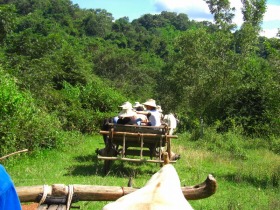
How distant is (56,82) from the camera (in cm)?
2038

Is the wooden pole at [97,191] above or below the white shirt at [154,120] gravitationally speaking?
above

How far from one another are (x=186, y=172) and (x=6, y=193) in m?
8.42

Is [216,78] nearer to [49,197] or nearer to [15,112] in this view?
[15,112]

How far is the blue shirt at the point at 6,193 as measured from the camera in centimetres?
229

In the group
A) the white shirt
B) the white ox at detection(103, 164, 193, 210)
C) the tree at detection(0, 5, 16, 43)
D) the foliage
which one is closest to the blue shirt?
the white ox at detection(103, 164, 193, 210)

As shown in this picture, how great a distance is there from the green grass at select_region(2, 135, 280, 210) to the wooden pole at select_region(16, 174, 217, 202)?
2863mm

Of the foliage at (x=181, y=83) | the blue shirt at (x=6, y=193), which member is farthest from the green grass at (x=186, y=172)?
the blue shirt at (x=6, y=193)

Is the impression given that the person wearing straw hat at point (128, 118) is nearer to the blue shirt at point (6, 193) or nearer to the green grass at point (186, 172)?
the green grass at point (186, 172)

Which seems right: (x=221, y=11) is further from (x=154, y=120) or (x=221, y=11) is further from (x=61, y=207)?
(x=61, y=207)

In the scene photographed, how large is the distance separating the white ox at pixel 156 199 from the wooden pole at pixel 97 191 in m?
1.71

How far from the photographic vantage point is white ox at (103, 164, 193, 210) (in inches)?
74.9

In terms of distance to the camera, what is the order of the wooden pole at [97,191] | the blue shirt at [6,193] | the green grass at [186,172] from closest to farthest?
the blue shirt at [6,193]
the wooden pole at [97,191]
the green grass at [186,172]

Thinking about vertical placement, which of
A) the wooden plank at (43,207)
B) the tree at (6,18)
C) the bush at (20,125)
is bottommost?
the bush at (20,125)

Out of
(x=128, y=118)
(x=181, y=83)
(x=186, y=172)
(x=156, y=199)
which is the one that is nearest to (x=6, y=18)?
(x=181, y=83)
